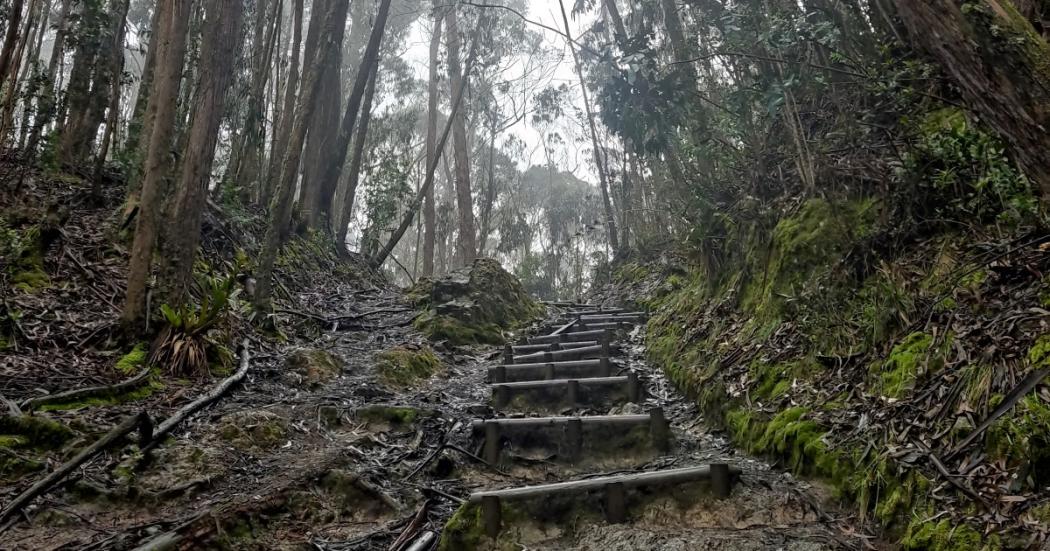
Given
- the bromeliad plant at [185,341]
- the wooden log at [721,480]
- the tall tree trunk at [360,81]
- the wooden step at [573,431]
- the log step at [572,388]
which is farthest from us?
the tall tree trunk at [360,81]

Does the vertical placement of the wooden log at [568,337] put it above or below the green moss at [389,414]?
above

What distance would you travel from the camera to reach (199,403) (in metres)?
3.99

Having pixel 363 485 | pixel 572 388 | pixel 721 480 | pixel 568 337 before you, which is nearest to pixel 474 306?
pixel 568 337

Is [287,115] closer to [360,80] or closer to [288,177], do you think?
[360,80]

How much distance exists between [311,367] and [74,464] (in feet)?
9.35

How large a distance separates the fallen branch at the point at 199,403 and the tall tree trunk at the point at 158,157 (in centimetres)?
84

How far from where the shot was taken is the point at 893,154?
13.2 feet

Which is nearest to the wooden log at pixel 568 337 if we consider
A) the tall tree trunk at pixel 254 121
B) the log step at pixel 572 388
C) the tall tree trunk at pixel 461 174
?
the log step at pixel 572 388

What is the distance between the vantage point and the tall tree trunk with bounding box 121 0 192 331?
4.70 metres

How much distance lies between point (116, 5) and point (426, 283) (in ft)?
19.7

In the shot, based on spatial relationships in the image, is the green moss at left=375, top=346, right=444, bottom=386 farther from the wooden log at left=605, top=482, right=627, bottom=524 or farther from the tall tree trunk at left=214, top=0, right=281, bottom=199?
the tall tree trunk at left=214, top=0, right=281, bottom=199

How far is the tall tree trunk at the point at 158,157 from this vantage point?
4.70 metres

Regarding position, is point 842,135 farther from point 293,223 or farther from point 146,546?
point 293,223

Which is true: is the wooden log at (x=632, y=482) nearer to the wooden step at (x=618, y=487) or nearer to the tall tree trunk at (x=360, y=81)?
the wooden step at (x=618, y=487)
